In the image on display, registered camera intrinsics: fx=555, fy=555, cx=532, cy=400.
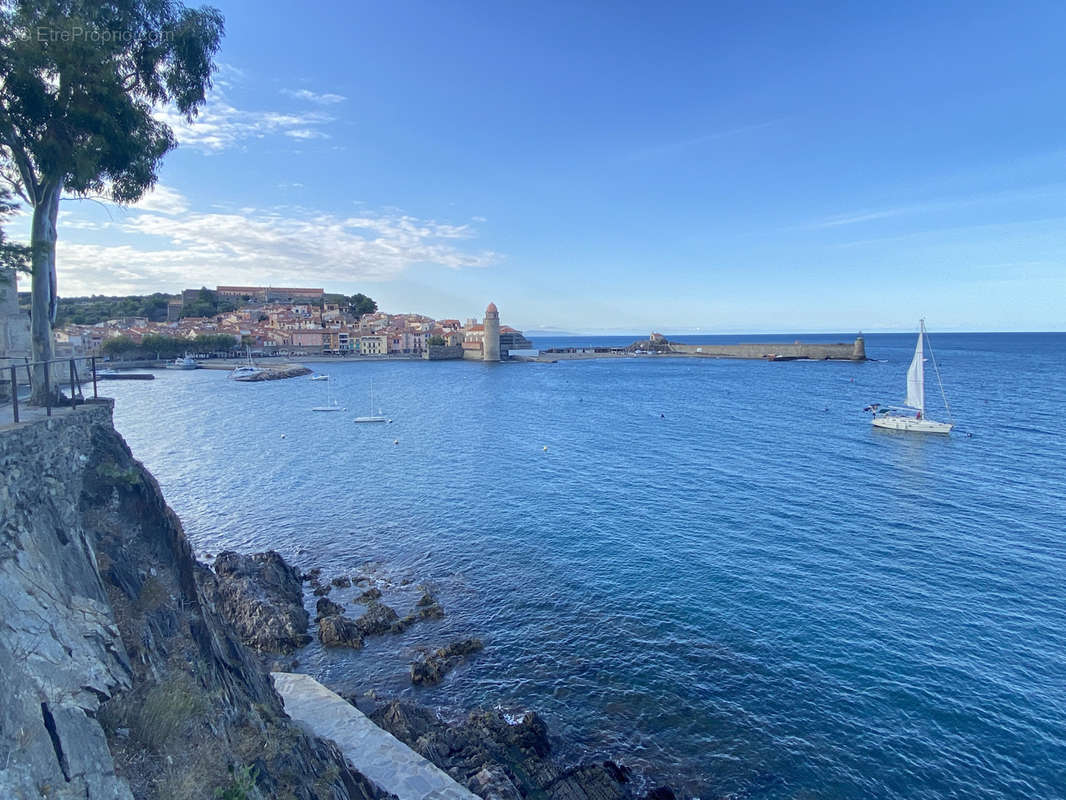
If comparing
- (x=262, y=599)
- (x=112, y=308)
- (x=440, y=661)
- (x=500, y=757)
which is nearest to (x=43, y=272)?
(x=262, y=599)

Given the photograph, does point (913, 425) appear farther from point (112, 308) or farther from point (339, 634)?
point (112, 308)

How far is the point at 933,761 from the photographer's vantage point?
1195cm

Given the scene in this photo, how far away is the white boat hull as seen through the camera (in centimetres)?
4322

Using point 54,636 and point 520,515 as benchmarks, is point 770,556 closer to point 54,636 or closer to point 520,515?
point 520,515

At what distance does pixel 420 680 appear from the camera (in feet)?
49.0

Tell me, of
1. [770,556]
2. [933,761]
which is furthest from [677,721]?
[770,556]

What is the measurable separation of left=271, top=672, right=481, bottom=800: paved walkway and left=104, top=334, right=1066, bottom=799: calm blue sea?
6.96ft

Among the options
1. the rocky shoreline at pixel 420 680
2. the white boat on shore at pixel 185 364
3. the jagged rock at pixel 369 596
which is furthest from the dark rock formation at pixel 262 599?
the white boat on shore at pixel 185 364

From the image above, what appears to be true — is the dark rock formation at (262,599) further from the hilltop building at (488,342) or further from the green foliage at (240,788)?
the hilltop building at (488,342)

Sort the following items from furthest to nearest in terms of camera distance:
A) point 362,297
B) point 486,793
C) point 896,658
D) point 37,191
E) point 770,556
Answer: point 362,297 → point 770,556 → point 896,658 → point 37,191 → point 486,793

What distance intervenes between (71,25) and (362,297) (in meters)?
179

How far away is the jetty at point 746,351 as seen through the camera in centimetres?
12825

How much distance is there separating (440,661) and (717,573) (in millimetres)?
10538

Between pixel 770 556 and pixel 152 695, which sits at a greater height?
pixel 152 695
